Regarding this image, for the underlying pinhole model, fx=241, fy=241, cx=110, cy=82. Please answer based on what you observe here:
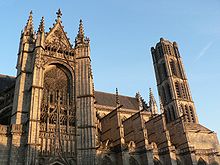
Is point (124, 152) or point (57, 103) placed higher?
point (57, 103)

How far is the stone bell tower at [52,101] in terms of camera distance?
62.4ft

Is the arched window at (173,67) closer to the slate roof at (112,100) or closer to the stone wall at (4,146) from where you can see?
the slate roof at (112,100)

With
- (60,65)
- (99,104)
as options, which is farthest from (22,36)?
(99,104)

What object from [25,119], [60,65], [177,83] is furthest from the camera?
[177,83]

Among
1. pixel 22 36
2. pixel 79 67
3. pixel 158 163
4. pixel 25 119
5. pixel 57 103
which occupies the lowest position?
pixel 158 163

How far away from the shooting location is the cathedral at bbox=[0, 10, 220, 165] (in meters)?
19.1

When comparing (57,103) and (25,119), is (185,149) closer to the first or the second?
(57,103)

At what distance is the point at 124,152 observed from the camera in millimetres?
24250

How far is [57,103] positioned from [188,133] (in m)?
20.8

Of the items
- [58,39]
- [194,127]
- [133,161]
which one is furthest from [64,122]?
[194,127]

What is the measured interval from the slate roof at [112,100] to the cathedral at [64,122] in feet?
8.19

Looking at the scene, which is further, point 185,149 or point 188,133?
point 188,133

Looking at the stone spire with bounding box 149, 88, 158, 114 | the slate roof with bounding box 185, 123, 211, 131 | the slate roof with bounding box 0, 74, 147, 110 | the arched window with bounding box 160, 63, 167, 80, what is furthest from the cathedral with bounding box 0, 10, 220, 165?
the arched window with bounding box 160, 63, 167, 80

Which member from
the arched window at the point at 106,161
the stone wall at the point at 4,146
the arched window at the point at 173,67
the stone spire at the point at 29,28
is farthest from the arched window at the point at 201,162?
the stone spire at the point at 29,28
